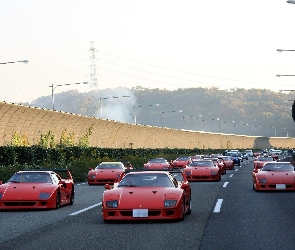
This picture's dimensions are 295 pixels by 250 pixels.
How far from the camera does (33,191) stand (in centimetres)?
2033

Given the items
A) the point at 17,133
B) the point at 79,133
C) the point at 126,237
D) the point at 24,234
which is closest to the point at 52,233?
the point at 24,234

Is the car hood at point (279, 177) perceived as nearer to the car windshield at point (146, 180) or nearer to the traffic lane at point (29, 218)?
the traffic lane at point (29, 218)

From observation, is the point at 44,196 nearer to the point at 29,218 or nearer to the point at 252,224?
the point at 29,218

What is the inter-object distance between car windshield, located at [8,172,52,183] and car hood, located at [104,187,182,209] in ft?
15.9

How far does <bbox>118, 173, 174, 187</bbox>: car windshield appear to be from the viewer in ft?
58.2

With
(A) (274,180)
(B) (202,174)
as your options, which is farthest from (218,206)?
(B) (202,174)

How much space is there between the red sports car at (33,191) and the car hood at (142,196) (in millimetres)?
3852

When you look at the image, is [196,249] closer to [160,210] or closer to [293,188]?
[160,210]

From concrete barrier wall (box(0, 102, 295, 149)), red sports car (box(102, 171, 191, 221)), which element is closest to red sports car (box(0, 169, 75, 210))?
red sports car (box(102, 171, 191, 221))

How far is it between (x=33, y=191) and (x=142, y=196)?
4718 mm

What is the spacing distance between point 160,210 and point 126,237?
2791 mm

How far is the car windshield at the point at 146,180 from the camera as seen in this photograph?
17750 mm

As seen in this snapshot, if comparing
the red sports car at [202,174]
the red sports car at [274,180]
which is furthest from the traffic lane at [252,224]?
the red sports car at [202,174]

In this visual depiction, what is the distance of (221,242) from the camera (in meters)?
12.7
